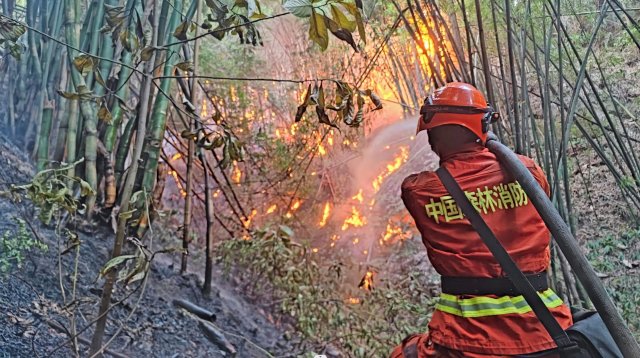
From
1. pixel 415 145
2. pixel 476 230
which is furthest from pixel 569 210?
pixel 415 145

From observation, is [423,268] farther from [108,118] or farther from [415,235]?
[108,118]

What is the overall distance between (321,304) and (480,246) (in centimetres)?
214

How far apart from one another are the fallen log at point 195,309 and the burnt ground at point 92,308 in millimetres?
58

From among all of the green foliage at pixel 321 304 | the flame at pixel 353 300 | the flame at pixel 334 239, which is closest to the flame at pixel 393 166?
the flame at pixel 334 239

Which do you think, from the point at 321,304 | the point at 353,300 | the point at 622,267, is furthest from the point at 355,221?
the point at 622,267

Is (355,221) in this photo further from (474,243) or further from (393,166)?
(474,243)

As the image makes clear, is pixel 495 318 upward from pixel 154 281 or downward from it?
upward

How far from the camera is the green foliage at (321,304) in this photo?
3.21 meters

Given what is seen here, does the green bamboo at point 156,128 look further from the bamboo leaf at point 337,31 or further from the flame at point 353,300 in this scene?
the flame at point 353,300

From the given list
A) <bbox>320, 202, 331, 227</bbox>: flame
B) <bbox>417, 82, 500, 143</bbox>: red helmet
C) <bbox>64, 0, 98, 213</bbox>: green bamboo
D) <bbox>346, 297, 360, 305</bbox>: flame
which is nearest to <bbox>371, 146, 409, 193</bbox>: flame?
<bbox>320, 202, 331, 227</bbox>: flame

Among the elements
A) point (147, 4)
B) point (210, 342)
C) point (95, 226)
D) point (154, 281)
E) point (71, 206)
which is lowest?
point (210, 342)

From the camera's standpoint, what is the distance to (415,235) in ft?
19.0

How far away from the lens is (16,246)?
6.86 feet

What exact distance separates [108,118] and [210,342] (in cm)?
166
